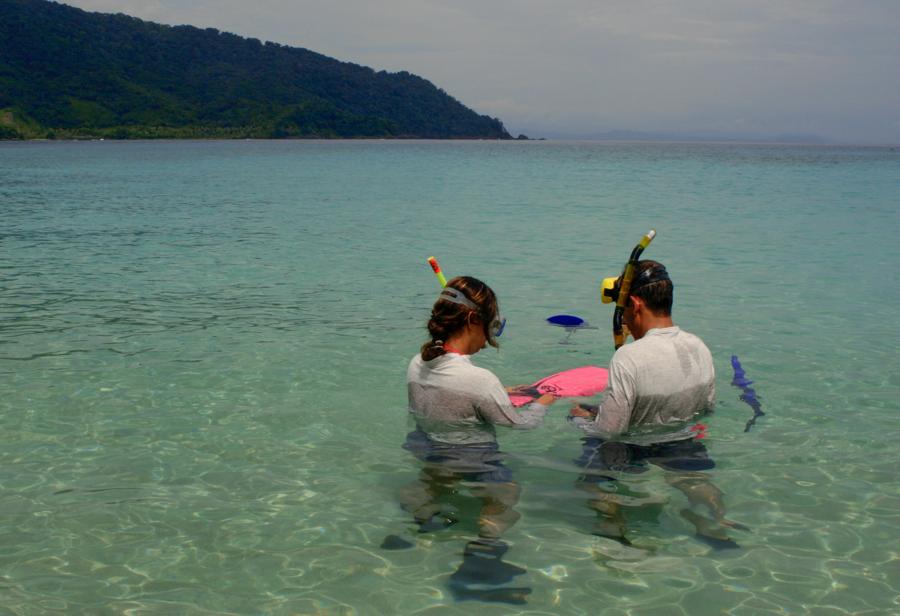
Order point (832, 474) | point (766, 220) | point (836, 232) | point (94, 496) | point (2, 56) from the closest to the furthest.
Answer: point (94, 496) → point (832, 474) → point (836, 232) → point (766, 220) → point (2, 56)

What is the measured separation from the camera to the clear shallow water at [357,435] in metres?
4.62

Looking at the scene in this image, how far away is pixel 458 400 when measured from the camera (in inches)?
205

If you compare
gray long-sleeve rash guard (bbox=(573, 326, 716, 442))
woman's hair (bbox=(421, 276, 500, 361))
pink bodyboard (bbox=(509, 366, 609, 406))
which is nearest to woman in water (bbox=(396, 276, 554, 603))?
woman's hair (bbox=(421, 276, 500, 361))

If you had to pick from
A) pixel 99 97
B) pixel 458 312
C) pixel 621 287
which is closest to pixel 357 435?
pixel 458 312

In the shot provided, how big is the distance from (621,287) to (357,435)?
2854mm

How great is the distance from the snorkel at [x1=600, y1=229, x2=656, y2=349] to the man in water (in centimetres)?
5

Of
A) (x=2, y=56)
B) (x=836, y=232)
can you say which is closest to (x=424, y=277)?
(x=836, y=232)

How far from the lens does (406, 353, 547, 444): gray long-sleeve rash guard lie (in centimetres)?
517

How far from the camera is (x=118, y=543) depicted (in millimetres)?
5055

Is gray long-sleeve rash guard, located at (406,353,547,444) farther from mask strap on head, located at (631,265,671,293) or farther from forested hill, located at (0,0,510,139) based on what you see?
forested hill, located at (0,0,510,139)

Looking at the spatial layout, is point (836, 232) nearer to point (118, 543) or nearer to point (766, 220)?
point (766, 220)

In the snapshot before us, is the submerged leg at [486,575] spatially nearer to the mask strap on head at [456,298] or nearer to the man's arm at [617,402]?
the man's arm at [617,402]

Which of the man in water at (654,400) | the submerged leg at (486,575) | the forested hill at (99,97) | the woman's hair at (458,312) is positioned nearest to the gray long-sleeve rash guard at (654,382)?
the man in water at (654,400)

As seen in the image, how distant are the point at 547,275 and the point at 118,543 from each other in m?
11.5
